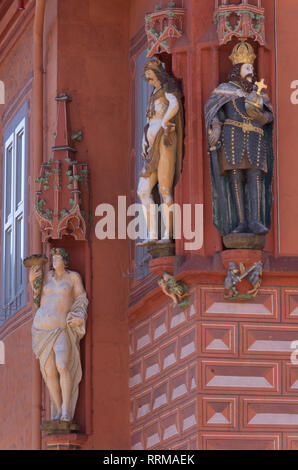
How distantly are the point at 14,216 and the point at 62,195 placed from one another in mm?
3130

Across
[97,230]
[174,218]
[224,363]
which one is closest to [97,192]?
[97,230]

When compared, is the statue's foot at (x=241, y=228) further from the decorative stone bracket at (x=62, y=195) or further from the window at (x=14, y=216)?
the window at (x=14, y=216)

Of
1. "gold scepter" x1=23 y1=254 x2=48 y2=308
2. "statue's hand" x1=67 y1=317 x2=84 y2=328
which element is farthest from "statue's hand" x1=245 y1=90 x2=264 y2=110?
"gold scepter" x1=23 y1=254 x2=48 y2=308

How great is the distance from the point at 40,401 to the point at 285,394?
12.2ft

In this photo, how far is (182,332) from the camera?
1867 centimetres

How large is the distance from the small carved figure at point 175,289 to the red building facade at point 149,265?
0.40ft

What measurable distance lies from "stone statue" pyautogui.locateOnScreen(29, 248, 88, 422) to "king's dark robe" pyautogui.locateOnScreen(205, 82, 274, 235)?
2621 mm

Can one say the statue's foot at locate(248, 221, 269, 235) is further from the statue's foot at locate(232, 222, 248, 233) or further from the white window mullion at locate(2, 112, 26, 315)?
the white window mullion at locate(2, 112, 26, 315)

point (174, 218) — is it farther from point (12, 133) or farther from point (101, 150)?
point (12, 133)

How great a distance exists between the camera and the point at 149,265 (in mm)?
19000

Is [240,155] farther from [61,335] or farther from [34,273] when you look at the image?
[34,273]

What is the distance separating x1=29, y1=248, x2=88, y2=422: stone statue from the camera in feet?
65.1

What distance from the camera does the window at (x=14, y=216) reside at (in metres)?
22.9

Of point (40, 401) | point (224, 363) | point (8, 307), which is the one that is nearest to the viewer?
point (224, 363)
